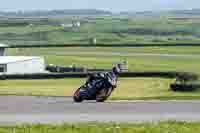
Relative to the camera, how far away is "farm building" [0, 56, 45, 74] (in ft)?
201

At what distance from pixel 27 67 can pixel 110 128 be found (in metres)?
51.0

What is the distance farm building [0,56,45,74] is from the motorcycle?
37.2m

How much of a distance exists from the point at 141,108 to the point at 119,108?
24.7 inches

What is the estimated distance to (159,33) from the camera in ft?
633

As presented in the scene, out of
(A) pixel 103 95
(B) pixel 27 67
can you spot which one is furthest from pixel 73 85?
(A) pixel 103 95

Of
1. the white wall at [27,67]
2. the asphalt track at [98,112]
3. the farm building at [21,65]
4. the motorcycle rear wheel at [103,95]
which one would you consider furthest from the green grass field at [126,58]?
the asphalt track at [98,112]

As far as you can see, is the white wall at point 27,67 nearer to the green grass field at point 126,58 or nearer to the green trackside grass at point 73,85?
the green grass field at point 126,58

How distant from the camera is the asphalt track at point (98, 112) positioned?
16109mm

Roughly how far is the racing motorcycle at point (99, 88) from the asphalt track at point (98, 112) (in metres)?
3.54

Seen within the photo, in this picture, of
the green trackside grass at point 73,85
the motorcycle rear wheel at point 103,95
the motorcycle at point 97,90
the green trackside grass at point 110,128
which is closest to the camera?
the green trackside grass at point 110,128

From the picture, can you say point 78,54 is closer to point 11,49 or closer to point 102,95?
point 11,49

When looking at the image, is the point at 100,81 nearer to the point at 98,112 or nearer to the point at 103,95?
the point at 103,95

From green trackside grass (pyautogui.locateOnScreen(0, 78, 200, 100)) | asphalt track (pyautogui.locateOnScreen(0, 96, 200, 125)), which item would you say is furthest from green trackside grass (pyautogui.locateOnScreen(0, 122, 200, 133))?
green trackside grass (pyautogui.locateOnScreen(0, 78, 200, 100))

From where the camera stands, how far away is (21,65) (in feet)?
207
